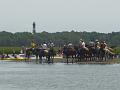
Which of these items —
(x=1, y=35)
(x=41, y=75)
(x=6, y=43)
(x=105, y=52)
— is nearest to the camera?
(x=41, y=75)

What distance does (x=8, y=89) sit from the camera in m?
30.5

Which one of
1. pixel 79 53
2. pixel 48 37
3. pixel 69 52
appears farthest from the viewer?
pixel 48 37

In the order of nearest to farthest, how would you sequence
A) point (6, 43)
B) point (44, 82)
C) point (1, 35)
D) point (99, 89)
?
point (99, 89) < point (44, 82) < point (6, 43) < point (1, 35)

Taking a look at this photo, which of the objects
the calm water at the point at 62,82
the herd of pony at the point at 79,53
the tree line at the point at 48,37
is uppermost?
the tree line at the point at 48,37

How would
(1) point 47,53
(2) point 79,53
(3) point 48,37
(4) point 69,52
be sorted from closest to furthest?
1. (2) point 79,53
2. (4) point 69,52
3. (1) point 47,53
4. (3) point 48,37

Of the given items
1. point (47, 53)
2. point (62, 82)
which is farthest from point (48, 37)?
point (62, 82)

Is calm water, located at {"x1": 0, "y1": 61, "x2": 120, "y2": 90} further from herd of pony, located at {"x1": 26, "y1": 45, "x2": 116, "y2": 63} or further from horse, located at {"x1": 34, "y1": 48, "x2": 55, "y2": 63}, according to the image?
horse, located at {"x1": 34, "y1": 48, "x2": 55, "y2": 63}

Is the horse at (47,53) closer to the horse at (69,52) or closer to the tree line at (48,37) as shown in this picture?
the horse at (69,52)

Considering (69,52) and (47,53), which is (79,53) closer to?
(69,52)

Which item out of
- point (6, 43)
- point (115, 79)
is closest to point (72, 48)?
point (115, 79)

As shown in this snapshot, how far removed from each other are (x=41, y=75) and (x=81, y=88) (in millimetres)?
9239

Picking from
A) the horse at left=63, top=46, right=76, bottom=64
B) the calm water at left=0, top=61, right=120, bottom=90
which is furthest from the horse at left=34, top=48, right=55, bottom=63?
the calm water at left=0, top=61, right=120, bottom=90

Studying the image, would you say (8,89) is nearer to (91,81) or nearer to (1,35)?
(91,81)

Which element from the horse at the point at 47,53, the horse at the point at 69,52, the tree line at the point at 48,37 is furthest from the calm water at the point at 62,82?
the tree line at the point at 48,37
